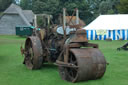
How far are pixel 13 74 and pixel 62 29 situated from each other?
2318mm

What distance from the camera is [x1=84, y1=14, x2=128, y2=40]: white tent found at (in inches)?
1063

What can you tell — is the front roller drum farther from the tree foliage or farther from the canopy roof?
the tree foliage

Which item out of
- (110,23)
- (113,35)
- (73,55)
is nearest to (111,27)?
A: (113,35)

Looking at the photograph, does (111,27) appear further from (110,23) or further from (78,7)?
(78,7)

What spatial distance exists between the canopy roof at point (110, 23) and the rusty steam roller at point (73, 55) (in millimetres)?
20558

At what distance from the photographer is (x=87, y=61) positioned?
19.7 feet

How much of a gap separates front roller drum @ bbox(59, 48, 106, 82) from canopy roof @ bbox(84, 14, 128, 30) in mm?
21708

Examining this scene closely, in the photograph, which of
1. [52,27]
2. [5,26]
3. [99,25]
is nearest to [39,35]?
[52,27]

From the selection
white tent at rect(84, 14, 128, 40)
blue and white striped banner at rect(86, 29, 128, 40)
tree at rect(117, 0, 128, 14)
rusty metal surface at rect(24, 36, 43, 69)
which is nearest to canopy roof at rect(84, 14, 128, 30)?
white tent at rect(84, 14, 128, 40)

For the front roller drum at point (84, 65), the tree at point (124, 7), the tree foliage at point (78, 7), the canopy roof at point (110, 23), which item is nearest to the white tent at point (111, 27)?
the canopy roof at point (110, 23)

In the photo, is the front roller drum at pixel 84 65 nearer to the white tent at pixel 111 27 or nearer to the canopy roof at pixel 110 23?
the white tent at pixel 111 27

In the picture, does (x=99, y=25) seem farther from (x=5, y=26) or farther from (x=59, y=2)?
(x=59, y=2)

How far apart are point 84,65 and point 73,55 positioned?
24.2 inches

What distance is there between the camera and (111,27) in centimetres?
2756
